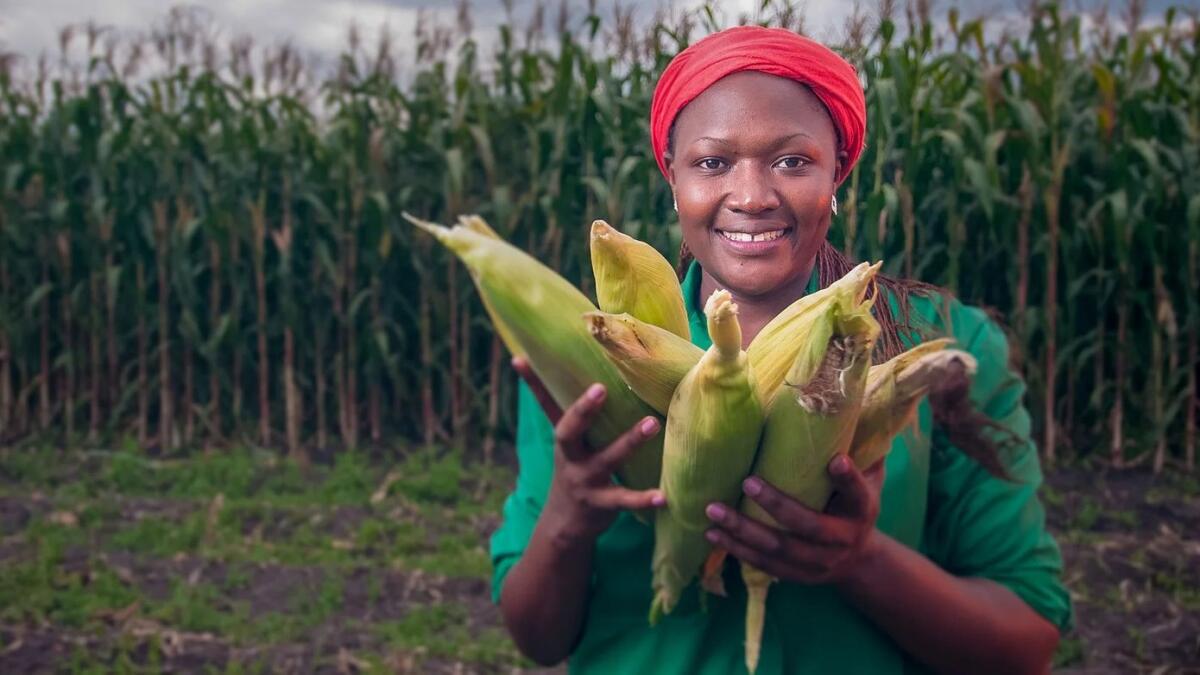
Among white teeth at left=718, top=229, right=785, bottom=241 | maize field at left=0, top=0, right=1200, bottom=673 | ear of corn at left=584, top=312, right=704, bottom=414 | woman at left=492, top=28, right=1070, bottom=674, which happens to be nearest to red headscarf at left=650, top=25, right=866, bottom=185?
woman at left=492, top=28, right=1070, bottom=674

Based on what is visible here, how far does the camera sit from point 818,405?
0.70m

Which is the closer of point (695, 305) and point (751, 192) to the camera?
point (751, 192)

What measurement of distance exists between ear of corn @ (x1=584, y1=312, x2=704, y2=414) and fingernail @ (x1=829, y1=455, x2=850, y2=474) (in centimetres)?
11

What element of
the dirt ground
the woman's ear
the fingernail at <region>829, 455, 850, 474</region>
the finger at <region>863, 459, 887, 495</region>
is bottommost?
the dirt ground

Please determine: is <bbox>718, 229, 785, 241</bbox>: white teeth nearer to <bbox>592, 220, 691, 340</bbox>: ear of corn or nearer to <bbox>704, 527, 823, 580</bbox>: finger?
<bbox>592, 220, 691, 340</bbox>: ear of corn

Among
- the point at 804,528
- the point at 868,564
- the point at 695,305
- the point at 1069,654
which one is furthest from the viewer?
the point at 1069,654

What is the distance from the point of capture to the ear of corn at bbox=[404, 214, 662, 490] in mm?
688

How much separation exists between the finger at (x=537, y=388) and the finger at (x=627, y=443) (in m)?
0.05

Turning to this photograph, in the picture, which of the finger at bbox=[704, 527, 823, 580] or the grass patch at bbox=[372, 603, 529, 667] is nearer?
the finger at bbox=[704, 527, 823, 580]

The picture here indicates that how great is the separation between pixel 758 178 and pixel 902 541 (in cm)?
42

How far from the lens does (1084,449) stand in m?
5.22

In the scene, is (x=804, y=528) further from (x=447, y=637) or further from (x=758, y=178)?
(x=447, y=637)

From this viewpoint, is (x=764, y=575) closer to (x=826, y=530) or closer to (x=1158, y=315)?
(x=826, y=530)

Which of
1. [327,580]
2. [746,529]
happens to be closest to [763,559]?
[746,529]
